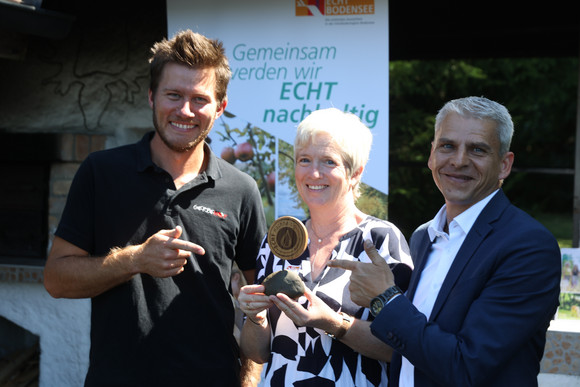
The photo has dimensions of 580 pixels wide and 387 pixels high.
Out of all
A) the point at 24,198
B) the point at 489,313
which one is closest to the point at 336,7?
the point at 489,313

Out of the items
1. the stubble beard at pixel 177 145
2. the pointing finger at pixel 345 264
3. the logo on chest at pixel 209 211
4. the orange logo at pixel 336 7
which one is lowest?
the pointing finger at pixel 345 264

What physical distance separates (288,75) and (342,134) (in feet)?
5.79

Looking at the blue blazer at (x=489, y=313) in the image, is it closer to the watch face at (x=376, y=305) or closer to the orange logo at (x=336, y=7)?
the watch face at (x=376, y=305)

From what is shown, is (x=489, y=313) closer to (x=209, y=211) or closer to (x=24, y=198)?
(x=209, y=211)

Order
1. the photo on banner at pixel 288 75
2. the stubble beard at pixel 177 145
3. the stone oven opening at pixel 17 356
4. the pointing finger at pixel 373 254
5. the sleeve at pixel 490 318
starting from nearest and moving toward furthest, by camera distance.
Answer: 1. the sleeve at pixel 490 318
2. the pointing finger at pixel 373 254
3. the stubble beard at pixel 177 145
4. the photo on banner at pixel 288 75
5. the stone oven opening at pixel 17 356

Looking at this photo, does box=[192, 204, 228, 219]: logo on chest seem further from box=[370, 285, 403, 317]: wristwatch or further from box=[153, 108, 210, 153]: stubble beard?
box=[370, 285, 403, 317]: wristwatch

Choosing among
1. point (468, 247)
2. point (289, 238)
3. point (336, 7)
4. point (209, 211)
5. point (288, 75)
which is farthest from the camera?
point (288, 75)

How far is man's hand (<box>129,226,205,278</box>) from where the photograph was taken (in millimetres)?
2322

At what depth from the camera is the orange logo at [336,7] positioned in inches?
155

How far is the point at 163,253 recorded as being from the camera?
7.61 feet

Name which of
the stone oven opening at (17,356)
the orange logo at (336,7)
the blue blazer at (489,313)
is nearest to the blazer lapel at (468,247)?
the blue blazer at (489,313)

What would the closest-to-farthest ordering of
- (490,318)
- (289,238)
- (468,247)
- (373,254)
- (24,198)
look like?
(490,318) < (468,247) < (373,254) < (289,238) < (24,198)

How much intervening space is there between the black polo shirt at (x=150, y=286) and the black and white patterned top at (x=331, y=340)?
0.31 meters

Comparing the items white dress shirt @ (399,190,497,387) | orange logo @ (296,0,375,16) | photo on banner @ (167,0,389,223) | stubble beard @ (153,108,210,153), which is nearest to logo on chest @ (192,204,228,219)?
stubble beard @ (153,108,210,153)
